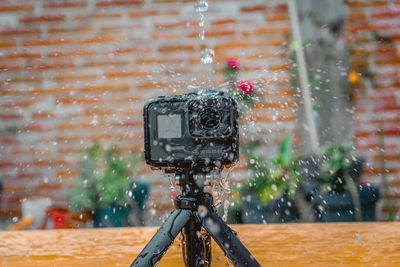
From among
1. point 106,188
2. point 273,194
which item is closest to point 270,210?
point 273,194

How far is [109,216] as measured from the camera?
63.1 inches

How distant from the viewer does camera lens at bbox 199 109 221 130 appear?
688mm

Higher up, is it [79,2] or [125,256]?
[79,2]

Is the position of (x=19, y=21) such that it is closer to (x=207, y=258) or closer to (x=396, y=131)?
(x=207, y=258)

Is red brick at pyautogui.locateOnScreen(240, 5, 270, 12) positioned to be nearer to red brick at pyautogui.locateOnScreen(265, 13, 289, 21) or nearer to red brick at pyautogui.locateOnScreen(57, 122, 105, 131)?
red brick at pyautogui.locateOnScreen(265, 13, 289, 21)

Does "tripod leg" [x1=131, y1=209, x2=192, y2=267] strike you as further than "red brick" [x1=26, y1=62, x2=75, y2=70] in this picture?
No

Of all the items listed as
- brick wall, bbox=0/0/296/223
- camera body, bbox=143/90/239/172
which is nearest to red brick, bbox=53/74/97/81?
brick wall, bbox=0/0/296/223

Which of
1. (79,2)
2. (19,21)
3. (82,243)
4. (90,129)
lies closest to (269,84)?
(90,129)

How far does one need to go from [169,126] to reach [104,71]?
1.26m

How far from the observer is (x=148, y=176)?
5.77 ft

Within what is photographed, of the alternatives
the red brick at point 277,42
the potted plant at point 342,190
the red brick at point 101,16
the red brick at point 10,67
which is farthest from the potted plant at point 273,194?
the red brick at point 10,67

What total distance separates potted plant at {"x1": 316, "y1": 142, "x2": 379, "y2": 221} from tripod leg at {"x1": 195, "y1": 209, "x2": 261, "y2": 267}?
0.88 m

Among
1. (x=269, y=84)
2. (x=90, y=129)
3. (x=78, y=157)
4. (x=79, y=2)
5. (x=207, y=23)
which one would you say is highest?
(x=79, y=2)

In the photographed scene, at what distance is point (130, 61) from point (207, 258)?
51.3 inches
